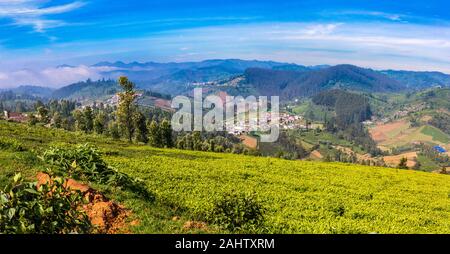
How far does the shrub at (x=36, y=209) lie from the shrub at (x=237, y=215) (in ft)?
32.4

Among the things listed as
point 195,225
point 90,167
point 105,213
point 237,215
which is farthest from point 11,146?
point 237,215

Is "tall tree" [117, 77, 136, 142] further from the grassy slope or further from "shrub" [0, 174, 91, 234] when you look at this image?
"shrub" [0, 174, 91, 234]

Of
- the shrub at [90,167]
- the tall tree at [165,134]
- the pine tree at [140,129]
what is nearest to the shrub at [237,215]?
the shrub at [90,167]

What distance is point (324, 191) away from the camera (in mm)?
30625

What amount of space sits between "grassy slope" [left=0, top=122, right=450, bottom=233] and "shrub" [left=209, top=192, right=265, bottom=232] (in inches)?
28.9

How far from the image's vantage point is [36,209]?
6.30 meters

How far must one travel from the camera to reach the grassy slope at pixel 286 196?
18281mm

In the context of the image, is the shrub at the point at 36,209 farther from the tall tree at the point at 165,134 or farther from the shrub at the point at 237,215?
the tall tree at the point at 165,134

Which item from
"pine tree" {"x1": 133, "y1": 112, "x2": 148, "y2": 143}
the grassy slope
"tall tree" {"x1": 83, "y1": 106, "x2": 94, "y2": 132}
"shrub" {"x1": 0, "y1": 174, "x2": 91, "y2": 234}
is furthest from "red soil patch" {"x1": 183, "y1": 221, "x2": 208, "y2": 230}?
"tall tree" {"x1": 83, "y1": 106, "x2": 94, "y2": 132}

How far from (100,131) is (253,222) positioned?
9062 centimetres

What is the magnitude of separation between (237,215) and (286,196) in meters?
10.4

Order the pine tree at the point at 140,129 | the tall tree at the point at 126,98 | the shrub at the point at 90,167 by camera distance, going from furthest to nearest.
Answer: the pine tree at the point at 140,129 < the tall tree at the point at 126,98 < the shrub at the point at 90,167

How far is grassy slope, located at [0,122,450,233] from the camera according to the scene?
1828 centimetres
